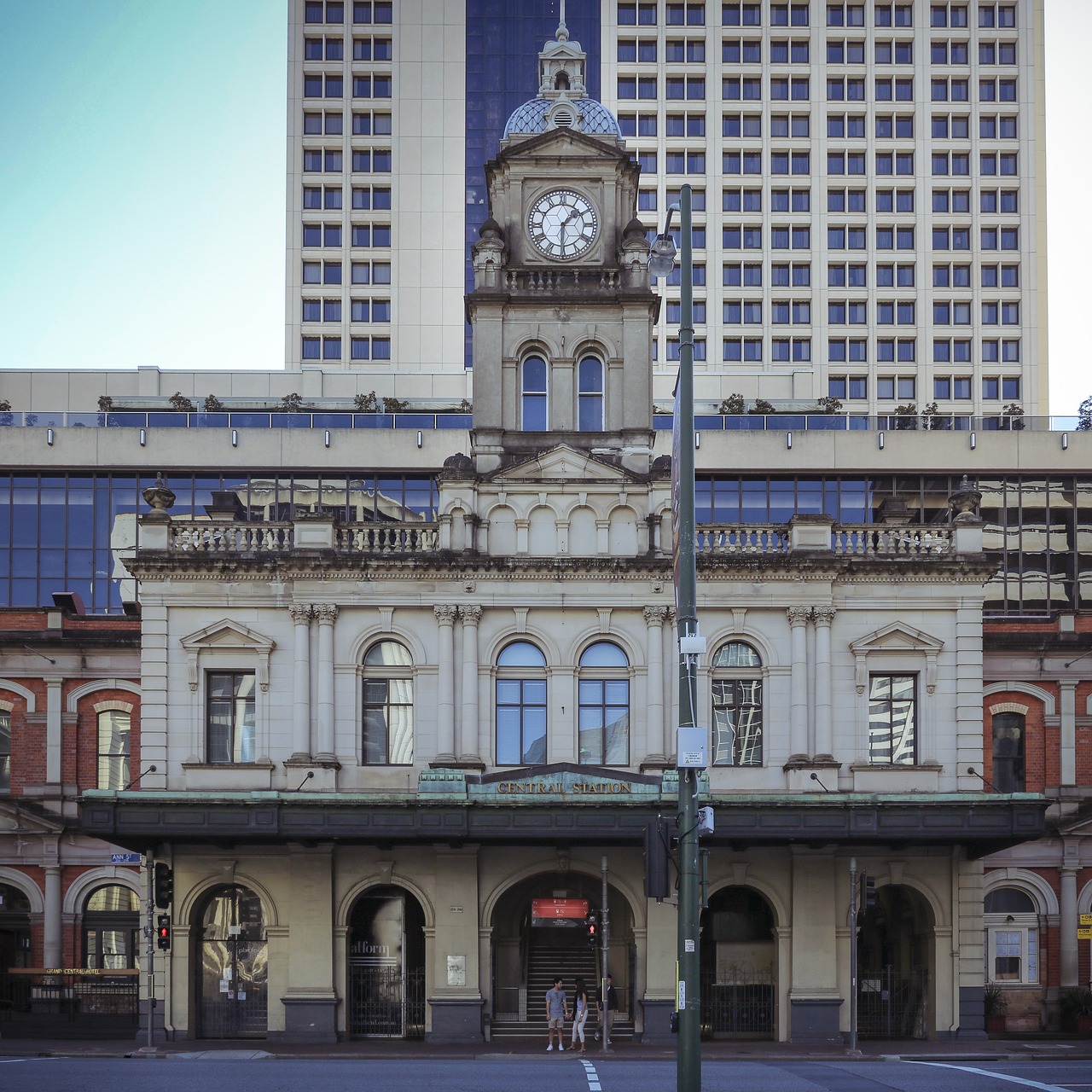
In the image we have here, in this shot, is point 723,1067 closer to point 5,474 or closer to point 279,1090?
point 279,1090

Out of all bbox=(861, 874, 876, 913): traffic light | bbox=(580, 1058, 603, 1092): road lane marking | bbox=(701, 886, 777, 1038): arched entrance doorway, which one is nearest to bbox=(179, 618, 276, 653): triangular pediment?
bbox=(701, 886, 777, 1038): arched entrance doorway

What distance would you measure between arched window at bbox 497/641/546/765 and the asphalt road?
357 inches

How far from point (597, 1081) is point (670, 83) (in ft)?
240

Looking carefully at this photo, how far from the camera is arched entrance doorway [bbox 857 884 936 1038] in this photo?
4200cm

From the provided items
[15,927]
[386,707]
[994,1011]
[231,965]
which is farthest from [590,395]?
[15,927]

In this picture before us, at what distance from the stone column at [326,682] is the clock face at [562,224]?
1187 centimetres

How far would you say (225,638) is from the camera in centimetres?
4194

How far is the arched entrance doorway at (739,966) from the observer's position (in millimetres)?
41625

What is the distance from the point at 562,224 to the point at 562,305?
95.5 inches

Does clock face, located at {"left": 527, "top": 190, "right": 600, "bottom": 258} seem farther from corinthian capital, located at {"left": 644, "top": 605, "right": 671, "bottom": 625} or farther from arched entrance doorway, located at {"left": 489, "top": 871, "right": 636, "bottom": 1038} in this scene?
arched entrance doorway, located at {"left": 489, "top": 871, "right": 636, "bottom": 1038}

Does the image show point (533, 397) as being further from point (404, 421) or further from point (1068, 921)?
point (1068, 921)

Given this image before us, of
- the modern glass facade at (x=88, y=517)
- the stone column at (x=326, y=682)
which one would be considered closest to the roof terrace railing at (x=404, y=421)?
the modern glass facade at (x=88, y=517)

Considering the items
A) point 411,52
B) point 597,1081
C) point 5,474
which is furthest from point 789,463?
point 411,52

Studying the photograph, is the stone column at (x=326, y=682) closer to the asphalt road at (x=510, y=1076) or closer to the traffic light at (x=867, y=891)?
the asphalt road at (x=510, y=1076)
